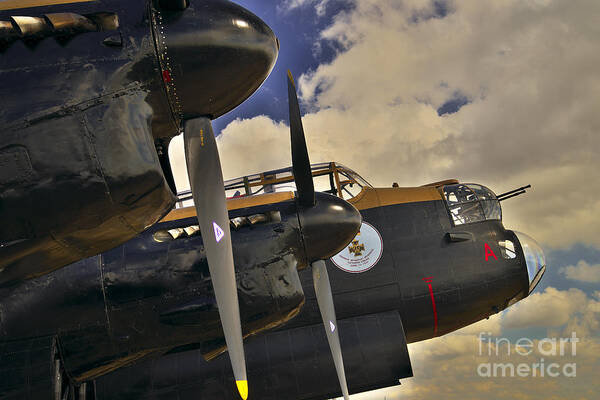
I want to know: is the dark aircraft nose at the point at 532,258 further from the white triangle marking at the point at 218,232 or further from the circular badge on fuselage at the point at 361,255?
the white triangle marking at the point at 218,232

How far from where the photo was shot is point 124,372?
9898 millimetres

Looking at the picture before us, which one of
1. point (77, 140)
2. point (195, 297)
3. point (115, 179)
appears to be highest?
point (77, 140)

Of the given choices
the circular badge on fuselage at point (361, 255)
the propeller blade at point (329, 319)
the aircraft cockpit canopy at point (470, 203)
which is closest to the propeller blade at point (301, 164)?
the propeller blade at point (329, 319)

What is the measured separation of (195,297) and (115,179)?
11.5ft

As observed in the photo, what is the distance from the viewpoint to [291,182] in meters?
12.0

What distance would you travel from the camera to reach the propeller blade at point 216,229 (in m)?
5.53

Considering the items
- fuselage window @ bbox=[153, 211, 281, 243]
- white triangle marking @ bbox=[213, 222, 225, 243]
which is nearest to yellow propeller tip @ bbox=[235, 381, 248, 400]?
white triangle marking @ bbox=[213, 222, 225, 243]

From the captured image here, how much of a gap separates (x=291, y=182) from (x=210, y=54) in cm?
733

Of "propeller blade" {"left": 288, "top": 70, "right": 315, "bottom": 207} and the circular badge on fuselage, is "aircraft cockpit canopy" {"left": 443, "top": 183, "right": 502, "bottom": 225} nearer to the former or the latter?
the circular badge on fuselage

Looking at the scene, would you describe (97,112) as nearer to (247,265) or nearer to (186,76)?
(186,76)

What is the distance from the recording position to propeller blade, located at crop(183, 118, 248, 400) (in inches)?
218

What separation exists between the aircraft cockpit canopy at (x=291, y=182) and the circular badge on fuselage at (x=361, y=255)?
123 centimetres

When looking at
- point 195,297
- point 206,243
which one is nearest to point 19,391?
point 195,297

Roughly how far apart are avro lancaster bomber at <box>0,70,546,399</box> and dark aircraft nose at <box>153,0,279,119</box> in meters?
1.20
